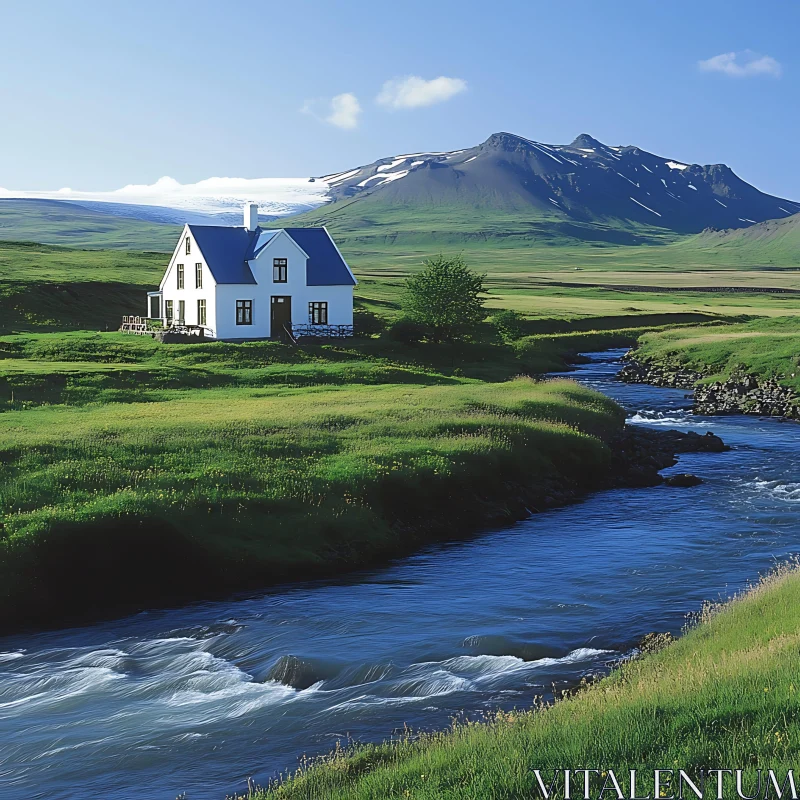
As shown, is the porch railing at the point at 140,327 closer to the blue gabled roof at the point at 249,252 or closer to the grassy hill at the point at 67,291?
the grassy hill at the point at 67,291

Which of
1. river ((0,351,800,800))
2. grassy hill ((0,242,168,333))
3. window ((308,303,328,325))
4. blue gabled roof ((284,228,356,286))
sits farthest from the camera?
grassy hill ((0,242,168,333))

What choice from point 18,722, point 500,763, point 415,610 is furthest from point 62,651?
point 500,763

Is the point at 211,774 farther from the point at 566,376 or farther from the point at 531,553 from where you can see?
the point at 566,376

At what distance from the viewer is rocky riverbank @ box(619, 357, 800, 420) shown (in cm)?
6091

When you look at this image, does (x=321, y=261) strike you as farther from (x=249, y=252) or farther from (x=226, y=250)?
(x=226, y=250)

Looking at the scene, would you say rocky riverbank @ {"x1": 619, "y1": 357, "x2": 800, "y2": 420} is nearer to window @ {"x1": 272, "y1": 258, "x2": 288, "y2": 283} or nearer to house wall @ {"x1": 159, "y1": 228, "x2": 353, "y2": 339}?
house wall @ {"x1": 159, "y1": 228, "x2": 353, "y2": 339}

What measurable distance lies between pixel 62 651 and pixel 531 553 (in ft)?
45.9

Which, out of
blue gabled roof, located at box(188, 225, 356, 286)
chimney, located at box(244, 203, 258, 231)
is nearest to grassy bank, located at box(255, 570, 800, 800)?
blue gabled roof, located at box(188, 225, 356, 286)

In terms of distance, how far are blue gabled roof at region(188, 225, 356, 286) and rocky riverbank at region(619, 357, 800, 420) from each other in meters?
26.6

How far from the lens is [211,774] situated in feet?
49.7

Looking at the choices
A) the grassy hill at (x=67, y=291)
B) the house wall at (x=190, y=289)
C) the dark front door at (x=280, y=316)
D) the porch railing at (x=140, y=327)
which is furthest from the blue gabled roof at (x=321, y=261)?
the grassy hill at (x=67, y=291)

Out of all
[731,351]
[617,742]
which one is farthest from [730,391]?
[617,742]

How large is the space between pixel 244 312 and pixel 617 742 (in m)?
70.3

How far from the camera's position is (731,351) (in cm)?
8350
